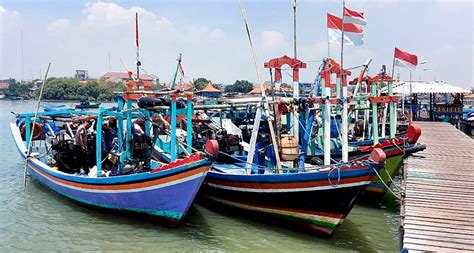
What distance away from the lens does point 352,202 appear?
30.7 feet

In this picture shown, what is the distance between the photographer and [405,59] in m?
15.7

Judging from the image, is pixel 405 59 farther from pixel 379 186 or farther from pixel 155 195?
pixel 155 195

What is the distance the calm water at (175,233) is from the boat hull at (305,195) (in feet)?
1.29

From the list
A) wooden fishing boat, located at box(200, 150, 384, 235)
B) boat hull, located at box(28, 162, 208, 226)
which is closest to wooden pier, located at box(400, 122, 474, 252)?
wooden fishing boat, located at box(200, 150, 384, 235)

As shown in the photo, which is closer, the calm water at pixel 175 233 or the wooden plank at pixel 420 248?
the wooden plank at pixel 420 248

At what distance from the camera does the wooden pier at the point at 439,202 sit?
6.75m

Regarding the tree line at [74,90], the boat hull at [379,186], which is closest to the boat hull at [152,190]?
the boat hull at [379,186]

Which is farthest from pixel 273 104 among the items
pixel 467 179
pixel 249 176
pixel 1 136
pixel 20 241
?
pixel 1 136

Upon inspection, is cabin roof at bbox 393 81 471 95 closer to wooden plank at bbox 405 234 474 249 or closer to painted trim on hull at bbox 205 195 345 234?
painted trim on hull at bbox 205 195 345 234

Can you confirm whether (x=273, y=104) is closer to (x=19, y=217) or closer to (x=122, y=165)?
(x=122, y=165)

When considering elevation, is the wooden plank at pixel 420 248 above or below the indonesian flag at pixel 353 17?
below

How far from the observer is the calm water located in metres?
9.55

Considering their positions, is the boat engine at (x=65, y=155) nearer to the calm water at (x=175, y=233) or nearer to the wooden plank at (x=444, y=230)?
the calm water at (x=175, y=233)

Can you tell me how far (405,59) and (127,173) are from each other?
10.4 meters
